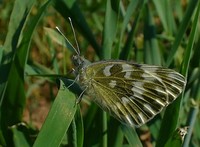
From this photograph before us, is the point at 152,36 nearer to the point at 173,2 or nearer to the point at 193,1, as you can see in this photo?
the point at 193,1

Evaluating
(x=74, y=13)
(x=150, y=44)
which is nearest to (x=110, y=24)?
(x=74, y=13)

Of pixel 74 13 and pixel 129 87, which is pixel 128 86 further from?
pixel 74 13

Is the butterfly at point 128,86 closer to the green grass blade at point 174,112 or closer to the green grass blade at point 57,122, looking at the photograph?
the green grass blade at point 174,112

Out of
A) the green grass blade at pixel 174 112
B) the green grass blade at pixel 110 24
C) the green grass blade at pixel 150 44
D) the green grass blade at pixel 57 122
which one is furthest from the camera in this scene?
the green grass blade at pixel 150 44

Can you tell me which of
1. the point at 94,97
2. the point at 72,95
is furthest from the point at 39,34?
the point at 72,95

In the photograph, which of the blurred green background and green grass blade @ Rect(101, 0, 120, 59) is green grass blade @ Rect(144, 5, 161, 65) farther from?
green grass blade @ Rect(101, 0, 120, 59)

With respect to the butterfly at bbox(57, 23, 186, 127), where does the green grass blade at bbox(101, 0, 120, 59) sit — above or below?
above

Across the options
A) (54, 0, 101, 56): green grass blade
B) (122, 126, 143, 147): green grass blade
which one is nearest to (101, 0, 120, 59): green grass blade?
(54, 0, 101, 56): green grass blade

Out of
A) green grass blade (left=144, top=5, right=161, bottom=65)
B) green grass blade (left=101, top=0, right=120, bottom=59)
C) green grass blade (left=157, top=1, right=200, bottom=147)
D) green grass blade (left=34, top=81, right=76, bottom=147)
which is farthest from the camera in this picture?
green grass blade (left=144, top=5, right=161, bottom=65)

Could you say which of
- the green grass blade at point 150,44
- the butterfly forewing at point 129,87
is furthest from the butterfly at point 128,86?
the green grass blade at point 150,44
